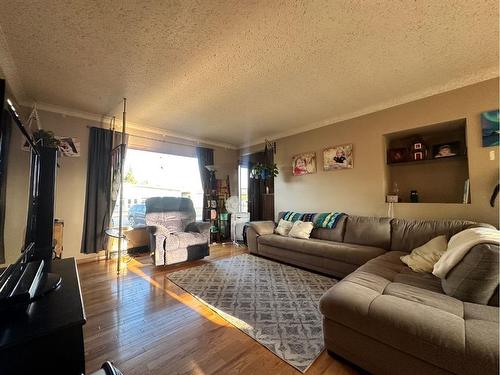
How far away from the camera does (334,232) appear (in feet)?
10.3

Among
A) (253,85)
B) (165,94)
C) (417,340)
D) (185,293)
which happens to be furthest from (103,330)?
(253,85)

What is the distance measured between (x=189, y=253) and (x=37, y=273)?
2.32 m

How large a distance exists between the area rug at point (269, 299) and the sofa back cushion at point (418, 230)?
37.6 inches

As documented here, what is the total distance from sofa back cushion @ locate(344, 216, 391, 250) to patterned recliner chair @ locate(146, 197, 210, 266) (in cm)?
220

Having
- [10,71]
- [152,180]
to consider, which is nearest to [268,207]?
[152,180]

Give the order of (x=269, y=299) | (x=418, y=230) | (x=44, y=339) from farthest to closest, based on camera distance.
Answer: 1. (x=418, y=230)
2. (x=269, y=299)
3. (x=44, y=339)

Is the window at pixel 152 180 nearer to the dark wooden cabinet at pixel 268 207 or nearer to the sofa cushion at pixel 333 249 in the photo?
the dark wooden cabinet at pixel 268 207

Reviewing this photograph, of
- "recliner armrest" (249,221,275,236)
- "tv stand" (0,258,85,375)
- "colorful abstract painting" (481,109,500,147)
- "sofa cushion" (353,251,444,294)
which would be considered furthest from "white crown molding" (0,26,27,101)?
"colorful abstract painting" (481,109,500,147)

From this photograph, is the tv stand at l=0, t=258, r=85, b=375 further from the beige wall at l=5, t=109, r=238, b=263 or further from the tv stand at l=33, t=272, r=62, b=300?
the beige wall at l=5, t=109, r=238, b=263

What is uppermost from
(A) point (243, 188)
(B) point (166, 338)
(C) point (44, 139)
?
(C) point (44, 139)

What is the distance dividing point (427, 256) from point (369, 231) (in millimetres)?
884

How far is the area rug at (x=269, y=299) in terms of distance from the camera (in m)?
1.50

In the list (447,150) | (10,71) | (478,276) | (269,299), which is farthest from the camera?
(447,150)

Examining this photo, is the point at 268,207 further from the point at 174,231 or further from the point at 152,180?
the point at 152,180
